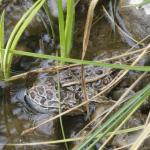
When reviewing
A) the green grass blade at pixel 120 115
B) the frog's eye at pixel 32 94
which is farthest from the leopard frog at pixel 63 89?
the green grass blade at pixel 120 115

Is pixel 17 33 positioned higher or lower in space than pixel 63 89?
higher

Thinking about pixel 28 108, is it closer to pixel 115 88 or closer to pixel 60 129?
pixel 60 129

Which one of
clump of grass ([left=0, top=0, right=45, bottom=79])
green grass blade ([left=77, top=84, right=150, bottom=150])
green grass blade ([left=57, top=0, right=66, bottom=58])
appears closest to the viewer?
green grass blade ([left=77, top=84, right=150, bottom=150])

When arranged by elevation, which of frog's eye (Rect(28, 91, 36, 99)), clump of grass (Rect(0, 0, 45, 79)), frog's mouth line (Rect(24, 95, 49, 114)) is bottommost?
frog's mouth line (Rect(24, 95, 49, 114))

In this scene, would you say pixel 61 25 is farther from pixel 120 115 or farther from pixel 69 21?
pixel 120 115

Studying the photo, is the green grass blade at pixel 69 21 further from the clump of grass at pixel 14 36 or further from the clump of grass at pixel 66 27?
the clump of grass at pixel 14 36

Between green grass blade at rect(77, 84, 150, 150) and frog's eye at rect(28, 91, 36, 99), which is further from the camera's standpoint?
frog's eye at rect(28, 91, 36, 99)

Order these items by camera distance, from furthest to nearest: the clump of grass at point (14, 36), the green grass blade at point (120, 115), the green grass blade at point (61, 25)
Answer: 1. the clump of grass at point (14, 36)
2. the green grass blade at point (61, 25)
3. the green grass blade at point (120, 115)

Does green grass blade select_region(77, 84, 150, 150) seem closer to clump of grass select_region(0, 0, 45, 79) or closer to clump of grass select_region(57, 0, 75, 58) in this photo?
clump of grass select_region(57, 0, 75, 58)

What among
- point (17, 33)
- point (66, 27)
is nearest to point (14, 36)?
point (17, 33)

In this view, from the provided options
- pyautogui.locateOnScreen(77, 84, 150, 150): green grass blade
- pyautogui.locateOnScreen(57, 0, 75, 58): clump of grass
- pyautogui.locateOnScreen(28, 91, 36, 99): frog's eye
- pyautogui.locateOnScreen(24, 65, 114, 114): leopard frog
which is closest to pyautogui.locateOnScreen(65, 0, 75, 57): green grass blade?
pyautogui.locateOnScreen(57, 0, 75, 58): clump of grass

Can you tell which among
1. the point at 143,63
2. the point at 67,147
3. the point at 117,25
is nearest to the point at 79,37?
the point at 117,25
